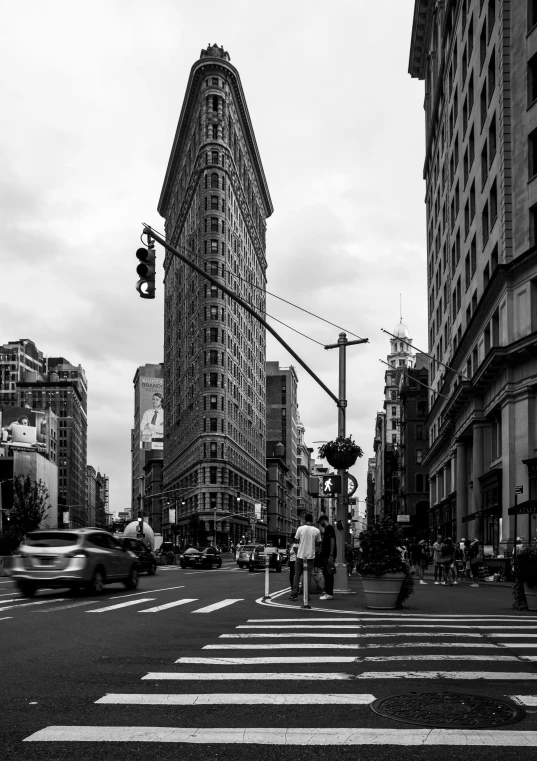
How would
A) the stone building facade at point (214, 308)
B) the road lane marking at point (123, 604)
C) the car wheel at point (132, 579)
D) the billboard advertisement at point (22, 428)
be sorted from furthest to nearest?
1. the billboard advertisement at point (22, 428)
2. the stone building facade at point (214, 308)
3. the car wheel at point (132, 579)
4. the road lane marking at point (123, 604)

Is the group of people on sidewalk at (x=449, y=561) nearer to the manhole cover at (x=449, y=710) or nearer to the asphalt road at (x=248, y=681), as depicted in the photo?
the asphalt road at (x=248, y=681)

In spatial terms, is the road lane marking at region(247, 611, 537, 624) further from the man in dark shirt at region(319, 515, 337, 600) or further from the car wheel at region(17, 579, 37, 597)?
the car wheel at region(17, 579, 37, 597)

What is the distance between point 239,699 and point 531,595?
1033 centimetres

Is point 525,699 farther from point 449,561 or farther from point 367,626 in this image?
point 449,561

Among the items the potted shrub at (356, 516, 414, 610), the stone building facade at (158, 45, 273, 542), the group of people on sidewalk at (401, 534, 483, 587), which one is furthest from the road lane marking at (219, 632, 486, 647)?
the stone building facade at (158, 45, 273, 542)

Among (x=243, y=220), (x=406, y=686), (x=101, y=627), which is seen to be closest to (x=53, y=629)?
(x=101, y=627)

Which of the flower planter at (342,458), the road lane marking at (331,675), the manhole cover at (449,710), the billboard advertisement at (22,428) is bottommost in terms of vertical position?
the road lane marking at (331,675)

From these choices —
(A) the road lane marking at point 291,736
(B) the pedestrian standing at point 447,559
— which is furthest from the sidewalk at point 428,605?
(A) the road lane marking at point 291,736

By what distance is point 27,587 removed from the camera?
20.0 meters

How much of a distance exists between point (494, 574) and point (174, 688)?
28.1 meters

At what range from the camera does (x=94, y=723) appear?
6.34m

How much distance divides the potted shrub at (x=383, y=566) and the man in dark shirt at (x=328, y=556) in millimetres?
2802

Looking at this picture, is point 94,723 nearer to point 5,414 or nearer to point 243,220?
point 243,220

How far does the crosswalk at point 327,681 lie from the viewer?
5.96m
